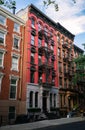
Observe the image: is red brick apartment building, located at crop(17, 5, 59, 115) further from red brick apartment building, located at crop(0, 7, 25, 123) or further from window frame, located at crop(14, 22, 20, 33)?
window frame, located at crop(14, 22, 20, 33)

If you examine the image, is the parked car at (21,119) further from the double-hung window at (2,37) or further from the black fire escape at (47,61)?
the double-hung window at (2,37)

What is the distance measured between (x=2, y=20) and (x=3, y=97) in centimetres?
1168

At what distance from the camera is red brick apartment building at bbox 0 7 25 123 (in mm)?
25828

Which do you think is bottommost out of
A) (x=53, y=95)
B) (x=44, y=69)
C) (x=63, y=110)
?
(x=63, y=110)

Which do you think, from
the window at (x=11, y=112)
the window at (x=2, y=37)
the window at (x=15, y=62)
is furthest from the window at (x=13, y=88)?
the window at (x=2, y=37)

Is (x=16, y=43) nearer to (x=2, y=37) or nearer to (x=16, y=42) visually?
(x=16, y=42)

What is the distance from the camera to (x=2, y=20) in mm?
28234

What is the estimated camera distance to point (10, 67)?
1085 inches

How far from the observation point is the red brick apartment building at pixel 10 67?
84.7 feet

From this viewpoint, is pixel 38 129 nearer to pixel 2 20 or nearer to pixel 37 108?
pixel 37 108

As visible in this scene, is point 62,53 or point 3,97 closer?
point 3,97

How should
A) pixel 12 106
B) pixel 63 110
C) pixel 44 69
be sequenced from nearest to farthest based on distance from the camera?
pixel 12 106 < pixel 44 69 < pixel 63 110

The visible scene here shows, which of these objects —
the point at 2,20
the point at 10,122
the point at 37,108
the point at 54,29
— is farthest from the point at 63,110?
the point at 2,20

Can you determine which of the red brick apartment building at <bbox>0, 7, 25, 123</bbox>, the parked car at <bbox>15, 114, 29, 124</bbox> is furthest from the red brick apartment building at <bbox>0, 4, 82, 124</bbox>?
the parked car at <bbox>15, 114, 29, 124</bbox>
